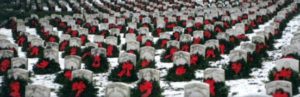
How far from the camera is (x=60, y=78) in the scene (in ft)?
43.7

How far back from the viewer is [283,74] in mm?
11539

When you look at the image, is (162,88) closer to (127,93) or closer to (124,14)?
(127,93)

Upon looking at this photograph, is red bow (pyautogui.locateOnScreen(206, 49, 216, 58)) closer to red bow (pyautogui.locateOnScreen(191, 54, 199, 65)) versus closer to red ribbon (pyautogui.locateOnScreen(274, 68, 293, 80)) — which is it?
red bow (pyautogui.locateOnScreen(191, 54, 199, 65))

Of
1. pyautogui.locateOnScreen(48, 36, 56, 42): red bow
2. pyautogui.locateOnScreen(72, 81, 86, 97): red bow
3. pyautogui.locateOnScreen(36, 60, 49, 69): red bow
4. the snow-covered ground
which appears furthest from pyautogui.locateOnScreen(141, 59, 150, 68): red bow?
pyautogui.locateOnScreen(48, 36, 56, 42): red bow

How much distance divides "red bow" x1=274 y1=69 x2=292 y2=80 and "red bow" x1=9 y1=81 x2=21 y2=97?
217 inches

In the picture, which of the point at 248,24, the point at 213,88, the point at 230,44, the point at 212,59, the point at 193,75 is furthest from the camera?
the point at 248,24

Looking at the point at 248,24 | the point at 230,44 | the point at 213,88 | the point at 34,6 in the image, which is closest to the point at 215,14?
the point at 248,24

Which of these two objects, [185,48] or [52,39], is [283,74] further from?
[52,39]

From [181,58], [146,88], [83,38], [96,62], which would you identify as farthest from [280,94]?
[83,38]

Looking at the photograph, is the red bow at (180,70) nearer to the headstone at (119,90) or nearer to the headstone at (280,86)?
the headstone at (119,90)

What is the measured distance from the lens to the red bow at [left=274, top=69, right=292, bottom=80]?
451 inches

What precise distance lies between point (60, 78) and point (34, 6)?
17356 millimetres

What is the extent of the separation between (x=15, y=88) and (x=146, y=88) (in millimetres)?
2840

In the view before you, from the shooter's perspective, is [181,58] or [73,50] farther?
[73,50]
